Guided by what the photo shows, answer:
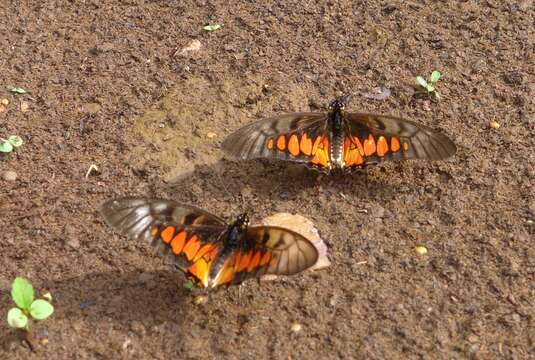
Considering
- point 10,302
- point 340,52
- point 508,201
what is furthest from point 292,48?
point 10,302

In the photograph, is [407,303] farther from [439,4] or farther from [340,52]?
[439,4]

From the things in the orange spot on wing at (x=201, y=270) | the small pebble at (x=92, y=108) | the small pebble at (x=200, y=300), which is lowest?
the small pebble at (x=200, y=300)

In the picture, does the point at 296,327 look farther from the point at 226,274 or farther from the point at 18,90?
the point at 18,90

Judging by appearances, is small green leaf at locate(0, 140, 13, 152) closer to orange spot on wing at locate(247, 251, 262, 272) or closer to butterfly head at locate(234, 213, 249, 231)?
butterfly head at locate(234, 213, 249, 231)

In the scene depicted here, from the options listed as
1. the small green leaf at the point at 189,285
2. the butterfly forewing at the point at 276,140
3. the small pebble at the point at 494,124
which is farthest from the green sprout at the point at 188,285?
the small pebble at the point at 494,124

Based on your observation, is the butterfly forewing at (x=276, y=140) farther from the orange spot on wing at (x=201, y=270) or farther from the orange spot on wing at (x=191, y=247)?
the orange spot on wing at (x=201, y=270)

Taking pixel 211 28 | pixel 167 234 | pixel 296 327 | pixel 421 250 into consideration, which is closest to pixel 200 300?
pixel 167 234

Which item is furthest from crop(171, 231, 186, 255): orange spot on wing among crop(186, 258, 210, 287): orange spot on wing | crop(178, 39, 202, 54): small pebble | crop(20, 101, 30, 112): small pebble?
crop(178, 39, 202, 54): small pebble
